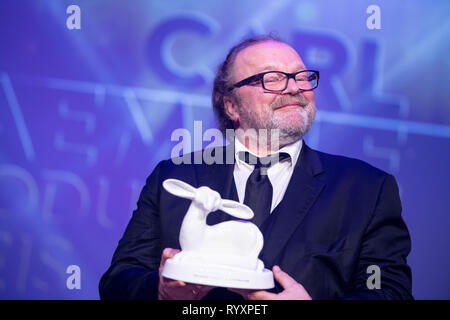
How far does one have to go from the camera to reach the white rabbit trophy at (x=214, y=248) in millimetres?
1262

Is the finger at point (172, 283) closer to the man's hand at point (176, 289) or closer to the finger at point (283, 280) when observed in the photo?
the man's hand at point (176, 289)

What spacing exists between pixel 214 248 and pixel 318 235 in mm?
550

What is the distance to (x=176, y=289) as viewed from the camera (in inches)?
55.3

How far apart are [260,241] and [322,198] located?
1.80ft

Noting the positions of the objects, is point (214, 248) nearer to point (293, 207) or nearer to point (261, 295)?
point (261, 295)

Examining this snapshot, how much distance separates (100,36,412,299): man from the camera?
164 cm

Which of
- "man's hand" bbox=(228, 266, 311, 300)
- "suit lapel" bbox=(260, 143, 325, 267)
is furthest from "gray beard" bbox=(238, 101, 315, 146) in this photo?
"man's hand" bbox=(228, 266, 311, 300)

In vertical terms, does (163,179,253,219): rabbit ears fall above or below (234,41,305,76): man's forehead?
below

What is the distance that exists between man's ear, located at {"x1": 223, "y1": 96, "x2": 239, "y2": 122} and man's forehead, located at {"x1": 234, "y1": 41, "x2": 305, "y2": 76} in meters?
0.15

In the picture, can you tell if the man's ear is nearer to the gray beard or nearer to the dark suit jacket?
the gray beard

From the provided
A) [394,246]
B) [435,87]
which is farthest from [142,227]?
[435,87]

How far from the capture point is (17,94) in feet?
8.41

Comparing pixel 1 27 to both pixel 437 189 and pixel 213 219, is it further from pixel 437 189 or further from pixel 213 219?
pixel 437 189

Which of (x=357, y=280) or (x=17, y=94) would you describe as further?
(x=17, y=94)
